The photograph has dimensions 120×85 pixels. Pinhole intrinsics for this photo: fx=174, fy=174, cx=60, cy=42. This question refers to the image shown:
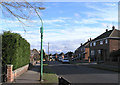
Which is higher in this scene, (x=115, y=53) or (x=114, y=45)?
(x=114, y=45)

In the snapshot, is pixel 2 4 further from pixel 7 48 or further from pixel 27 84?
pixel 7 48

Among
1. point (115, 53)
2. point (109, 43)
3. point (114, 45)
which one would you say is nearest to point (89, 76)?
point (115, 53)

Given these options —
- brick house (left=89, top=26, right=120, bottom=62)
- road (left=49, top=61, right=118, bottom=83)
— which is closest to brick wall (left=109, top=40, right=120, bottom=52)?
brick house (left=89, top=26, right=120, bottom=62)

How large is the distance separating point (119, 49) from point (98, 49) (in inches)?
382

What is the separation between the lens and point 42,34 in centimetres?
1355

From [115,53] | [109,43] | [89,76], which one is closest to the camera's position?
[89,76]

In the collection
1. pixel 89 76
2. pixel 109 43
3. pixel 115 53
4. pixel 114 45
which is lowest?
pixel 89 76

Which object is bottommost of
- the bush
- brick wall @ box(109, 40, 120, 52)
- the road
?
the road

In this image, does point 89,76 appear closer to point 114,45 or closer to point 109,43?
point 109,43

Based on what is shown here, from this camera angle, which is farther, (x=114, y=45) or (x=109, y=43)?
(x=114, y=45)

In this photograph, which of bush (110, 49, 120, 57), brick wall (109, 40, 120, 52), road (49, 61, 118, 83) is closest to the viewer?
road (49, 61, 118, 83)

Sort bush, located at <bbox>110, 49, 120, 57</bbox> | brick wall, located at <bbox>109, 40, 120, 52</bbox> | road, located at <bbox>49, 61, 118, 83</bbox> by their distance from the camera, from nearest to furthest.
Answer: road, located at <bbox>49, 61, 118, 83</bbox>, bush, located at <bbox>110, 49, 120, 57</bbox>, brick wall, located at <bbox>109, 40, 120, 52</bbox>

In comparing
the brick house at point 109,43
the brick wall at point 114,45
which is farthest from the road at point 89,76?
the brick wall at point 114,45

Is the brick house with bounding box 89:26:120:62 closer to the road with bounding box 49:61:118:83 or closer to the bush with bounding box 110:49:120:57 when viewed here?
the bush with bounding box 110:49:120:57
